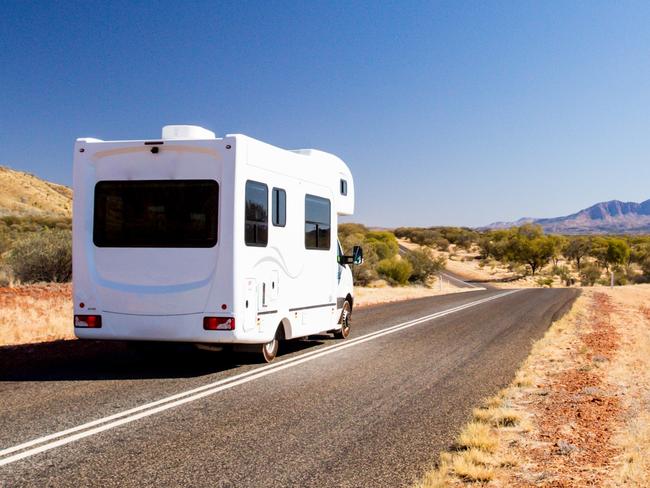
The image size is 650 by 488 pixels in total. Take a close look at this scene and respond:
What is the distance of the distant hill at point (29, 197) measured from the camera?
8481 cm

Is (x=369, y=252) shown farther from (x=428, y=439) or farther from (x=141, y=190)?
(x=428, y=439)

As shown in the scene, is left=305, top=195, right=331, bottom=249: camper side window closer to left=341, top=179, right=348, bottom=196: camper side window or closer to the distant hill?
left=341, top=179, right=348, bottom=196: camper side window

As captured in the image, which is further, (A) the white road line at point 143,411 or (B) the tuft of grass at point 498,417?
(B) the tuft of grass at point 498,417

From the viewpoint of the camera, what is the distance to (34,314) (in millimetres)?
14562

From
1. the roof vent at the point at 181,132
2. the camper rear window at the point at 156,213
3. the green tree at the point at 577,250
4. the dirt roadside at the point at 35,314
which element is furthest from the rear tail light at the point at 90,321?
the green tree at the point at 577,250

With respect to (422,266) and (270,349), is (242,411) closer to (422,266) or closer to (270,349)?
(270,349)

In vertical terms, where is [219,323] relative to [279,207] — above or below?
below

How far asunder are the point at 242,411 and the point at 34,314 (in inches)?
370

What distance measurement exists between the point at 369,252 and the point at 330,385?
36522 mm

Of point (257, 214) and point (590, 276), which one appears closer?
point (257, 214)

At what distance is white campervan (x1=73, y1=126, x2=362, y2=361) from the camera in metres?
8.80

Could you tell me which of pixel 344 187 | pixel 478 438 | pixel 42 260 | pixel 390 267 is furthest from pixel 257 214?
pixel 390 267

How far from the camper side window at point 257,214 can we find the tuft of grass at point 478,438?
4.15 meters

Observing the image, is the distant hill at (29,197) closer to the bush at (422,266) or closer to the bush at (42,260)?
the bush at (422,266)
